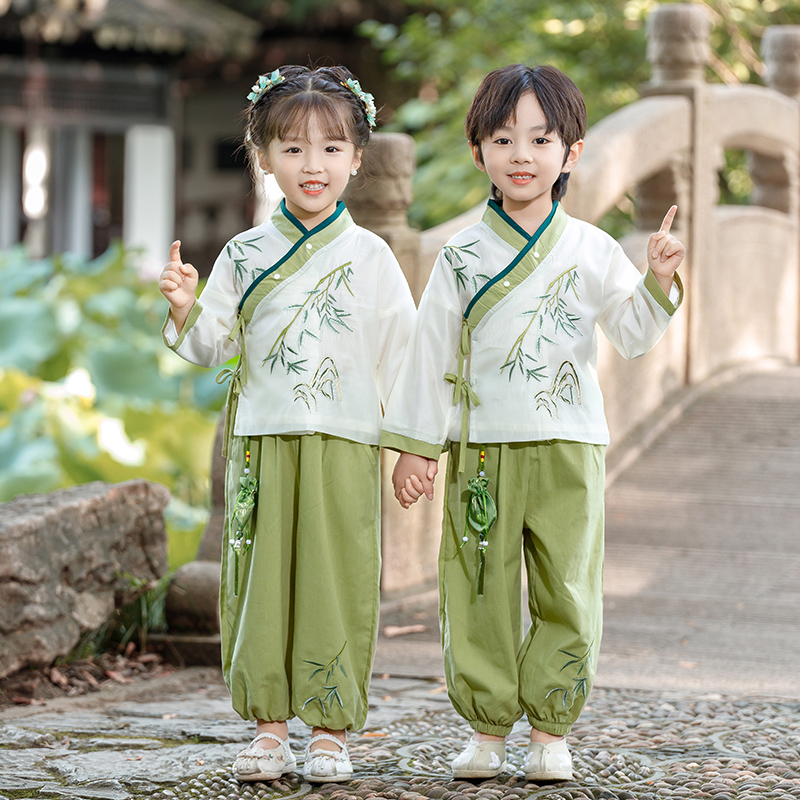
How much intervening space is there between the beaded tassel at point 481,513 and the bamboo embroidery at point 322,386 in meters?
0.36

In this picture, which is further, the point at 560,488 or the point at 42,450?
the point at 42,450

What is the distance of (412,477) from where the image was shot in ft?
9.35

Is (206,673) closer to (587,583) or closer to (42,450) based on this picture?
(587,583)

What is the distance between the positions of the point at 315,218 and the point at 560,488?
0.83 metres

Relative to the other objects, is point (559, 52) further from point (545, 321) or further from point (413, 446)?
point (413, 446)

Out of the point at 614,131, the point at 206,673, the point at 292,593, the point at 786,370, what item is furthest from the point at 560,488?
the point at 786,370

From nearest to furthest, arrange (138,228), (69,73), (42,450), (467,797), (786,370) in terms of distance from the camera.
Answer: (467,797)
(42,450)
(786,370)
(69,73)
(138,228)

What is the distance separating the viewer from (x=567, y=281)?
114 inches

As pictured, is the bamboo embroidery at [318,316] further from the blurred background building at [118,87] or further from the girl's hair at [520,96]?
the blurred background building at [118,87]

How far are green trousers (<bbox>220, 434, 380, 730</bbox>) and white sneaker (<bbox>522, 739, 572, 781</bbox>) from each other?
15.6 inches

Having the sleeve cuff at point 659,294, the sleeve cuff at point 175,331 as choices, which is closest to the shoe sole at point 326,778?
the sleeve cuff at point 175,331

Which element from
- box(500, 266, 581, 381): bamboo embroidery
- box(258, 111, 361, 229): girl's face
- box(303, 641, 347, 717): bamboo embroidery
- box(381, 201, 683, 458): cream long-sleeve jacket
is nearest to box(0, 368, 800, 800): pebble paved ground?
box(303, 641, 347, 717): bamboo embroidery

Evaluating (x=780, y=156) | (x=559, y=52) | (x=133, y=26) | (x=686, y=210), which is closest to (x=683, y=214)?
(x=686, y=210)

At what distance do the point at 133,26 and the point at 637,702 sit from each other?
10.4 meters
